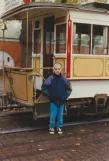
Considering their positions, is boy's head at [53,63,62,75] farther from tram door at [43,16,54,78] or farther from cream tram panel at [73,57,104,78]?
tram door at [43,16,54,78]

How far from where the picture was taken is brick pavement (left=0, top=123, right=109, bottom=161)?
5.99 m

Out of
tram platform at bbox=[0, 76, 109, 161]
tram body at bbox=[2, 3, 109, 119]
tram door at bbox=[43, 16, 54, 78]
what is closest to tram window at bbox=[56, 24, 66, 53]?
tram body at bbox=[2, 3, 109, 119]

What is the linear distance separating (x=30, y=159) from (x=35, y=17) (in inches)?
199

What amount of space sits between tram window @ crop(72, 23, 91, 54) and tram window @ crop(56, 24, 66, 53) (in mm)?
297

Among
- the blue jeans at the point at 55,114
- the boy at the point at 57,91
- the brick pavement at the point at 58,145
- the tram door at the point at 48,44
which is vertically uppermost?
the tram door at the point at 48,44

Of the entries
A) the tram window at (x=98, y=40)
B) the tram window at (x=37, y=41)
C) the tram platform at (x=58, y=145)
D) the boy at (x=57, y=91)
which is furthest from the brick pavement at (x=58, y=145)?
the tram window at (x=37, y=41)

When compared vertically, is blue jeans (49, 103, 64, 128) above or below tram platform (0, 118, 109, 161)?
above

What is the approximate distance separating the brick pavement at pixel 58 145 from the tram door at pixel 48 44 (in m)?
2.11

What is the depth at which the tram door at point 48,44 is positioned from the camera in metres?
9.12

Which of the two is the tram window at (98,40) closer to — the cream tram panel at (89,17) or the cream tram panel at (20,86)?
the cream tram panel at (89,17)

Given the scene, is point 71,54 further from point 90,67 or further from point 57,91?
point 57,91

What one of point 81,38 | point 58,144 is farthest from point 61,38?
point 58,144

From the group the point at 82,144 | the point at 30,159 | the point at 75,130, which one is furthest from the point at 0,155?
→ the point at 75,130

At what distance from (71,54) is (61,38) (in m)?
0.69
